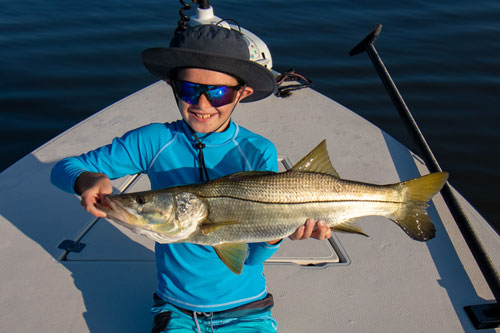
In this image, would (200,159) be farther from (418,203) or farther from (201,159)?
(418,203)

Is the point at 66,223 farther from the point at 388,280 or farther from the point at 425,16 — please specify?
the point at 425,16

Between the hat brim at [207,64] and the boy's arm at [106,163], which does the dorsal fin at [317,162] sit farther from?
the boy's arm at [106,163]

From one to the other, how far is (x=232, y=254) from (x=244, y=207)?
0.83ft

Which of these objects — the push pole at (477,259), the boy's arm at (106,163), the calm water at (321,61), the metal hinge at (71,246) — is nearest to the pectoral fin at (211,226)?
the boy's arm at (106,163)

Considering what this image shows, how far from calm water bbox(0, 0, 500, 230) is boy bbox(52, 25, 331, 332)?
168 inches

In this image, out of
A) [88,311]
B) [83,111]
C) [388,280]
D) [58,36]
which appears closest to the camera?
[88,311]

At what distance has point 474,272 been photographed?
300cm

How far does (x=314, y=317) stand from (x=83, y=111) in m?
6.05

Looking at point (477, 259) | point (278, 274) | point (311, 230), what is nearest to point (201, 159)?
point (311, 230)

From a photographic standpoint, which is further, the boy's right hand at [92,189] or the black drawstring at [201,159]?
the black drawstring at [201,159]

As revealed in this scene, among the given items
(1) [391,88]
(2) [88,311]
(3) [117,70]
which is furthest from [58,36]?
(2) [88,311]

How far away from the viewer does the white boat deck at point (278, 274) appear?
263 centimetres

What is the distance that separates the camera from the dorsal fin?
2.14 meters

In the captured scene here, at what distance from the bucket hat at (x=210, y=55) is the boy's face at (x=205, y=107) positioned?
0.04 m
